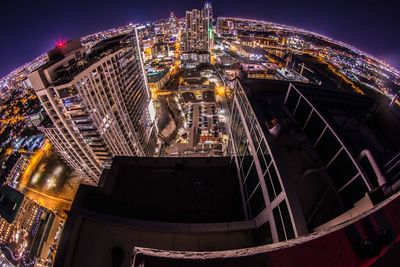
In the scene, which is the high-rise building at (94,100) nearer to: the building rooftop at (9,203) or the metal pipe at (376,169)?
the building rooftop at (9,203)

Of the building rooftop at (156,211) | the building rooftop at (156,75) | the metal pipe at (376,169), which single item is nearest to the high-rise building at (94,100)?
the building rooftop at (156,211)

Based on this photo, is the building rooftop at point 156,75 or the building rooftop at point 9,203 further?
the building rooftop at point 156,75

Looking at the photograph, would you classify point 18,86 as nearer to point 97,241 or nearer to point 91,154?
point 91,154

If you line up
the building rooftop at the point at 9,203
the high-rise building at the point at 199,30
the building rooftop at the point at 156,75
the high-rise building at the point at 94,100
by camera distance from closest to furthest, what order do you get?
the high-rise building at the point at 94,100 < the building rooftop at the point at 9,203 < the building rooftop at the point at 156,75 < the high-rise building at the point at 199,30

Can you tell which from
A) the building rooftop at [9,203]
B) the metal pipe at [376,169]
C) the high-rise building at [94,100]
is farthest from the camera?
the building rooftop at [9,203]

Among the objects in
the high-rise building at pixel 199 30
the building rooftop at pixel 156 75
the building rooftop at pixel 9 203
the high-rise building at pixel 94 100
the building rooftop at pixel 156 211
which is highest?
the high-rise building at pixel 199 30
